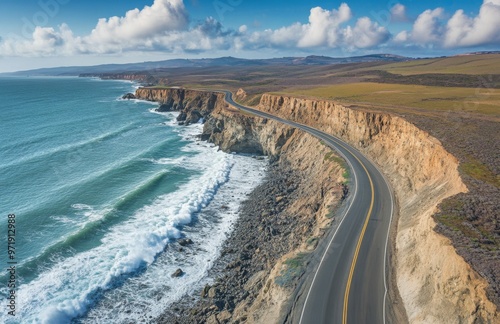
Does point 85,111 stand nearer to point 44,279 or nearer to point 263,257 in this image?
point 44,279

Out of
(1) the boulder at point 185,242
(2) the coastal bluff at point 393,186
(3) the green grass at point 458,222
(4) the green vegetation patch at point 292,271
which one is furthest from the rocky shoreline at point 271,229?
(3) the green grass at point 458,222

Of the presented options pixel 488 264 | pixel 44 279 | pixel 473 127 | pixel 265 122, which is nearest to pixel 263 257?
pixel 488 264

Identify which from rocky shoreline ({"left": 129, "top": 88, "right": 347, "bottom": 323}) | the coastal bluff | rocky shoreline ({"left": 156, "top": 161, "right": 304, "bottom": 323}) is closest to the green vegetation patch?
rocky shoreline ({"left": 129, "top": 88, "right": 347, "bottom": 323})

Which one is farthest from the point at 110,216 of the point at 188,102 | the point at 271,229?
the point at 188,102

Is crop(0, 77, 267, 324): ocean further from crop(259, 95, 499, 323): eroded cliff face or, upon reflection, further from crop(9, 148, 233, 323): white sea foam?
crop(259, 95, 499, 323): eroded cliff face

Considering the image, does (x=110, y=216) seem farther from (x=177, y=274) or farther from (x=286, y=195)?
(x=286, y=195)

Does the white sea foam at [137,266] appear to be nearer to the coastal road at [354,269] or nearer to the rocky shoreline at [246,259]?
the rocky shoreline at [246,259]
